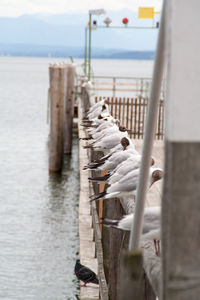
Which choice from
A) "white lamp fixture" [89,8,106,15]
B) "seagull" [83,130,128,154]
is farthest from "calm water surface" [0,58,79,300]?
"white lamp fixture" [89,8,106,15]

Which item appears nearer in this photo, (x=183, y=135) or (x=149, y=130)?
(x=183, y=135)

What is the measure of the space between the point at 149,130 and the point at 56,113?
14033mm

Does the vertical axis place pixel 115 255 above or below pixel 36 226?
above

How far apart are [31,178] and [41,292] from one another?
8.88m

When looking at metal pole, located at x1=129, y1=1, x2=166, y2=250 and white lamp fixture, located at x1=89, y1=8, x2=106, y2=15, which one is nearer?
metal pole, located at x1=129, y1=1, x2=166, y2=250

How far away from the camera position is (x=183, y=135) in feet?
4.77

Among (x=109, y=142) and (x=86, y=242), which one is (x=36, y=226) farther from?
(x=109, y=142)

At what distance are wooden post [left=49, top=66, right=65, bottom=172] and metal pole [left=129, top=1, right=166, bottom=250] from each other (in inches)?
527

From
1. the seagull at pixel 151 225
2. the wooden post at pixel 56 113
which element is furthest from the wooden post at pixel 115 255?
the wooden post at pixel 56 113

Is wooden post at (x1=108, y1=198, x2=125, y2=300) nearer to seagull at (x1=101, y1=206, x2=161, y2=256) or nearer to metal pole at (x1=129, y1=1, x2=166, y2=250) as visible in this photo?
seagull at (x1=101, y1=206, x2=161, y2=256)

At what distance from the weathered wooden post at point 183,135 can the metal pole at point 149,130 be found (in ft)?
0.63

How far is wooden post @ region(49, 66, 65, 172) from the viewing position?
49.9ft

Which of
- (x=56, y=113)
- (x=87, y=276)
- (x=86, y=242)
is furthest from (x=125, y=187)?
(x=56, y=113)

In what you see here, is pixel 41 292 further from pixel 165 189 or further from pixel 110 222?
pixel 165 189
